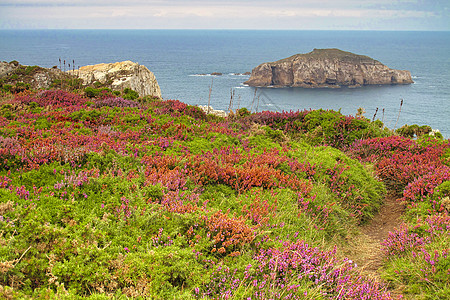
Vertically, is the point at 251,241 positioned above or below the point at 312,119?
below

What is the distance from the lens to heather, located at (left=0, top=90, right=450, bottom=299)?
3.88 metres

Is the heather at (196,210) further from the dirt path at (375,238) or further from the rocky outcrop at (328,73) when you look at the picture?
the rocky outcrop at (328,73)

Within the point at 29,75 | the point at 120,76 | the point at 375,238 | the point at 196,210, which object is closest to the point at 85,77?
the point at 120,76

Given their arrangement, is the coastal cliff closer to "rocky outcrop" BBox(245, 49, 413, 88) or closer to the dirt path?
the dirt path

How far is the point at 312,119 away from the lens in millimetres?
13484

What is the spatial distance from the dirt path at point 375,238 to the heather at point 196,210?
0.87 feet

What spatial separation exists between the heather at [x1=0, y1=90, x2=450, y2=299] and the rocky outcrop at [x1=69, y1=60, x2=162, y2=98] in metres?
10.4

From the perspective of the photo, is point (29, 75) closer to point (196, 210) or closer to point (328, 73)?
point (196, 210)

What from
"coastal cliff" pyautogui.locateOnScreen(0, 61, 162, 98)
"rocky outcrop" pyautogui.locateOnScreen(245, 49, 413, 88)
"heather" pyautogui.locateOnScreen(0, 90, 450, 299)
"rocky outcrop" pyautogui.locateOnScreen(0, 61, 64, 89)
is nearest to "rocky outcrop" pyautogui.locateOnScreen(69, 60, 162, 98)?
"coastal cliff" pyautogui.locateOnScreen(0, 61, 162, 98)

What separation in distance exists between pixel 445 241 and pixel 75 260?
5919 mm

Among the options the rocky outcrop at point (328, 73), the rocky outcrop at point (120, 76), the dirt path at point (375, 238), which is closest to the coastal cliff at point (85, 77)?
the rocky outcrop at point (120, 76)

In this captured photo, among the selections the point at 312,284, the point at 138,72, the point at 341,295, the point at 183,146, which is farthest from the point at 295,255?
the point at 138,72

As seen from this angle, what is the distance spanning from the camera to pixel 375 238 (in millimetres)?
7367

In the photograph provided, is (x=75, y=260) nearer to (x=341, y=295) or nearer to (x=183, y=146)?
(x=341, y=295)
